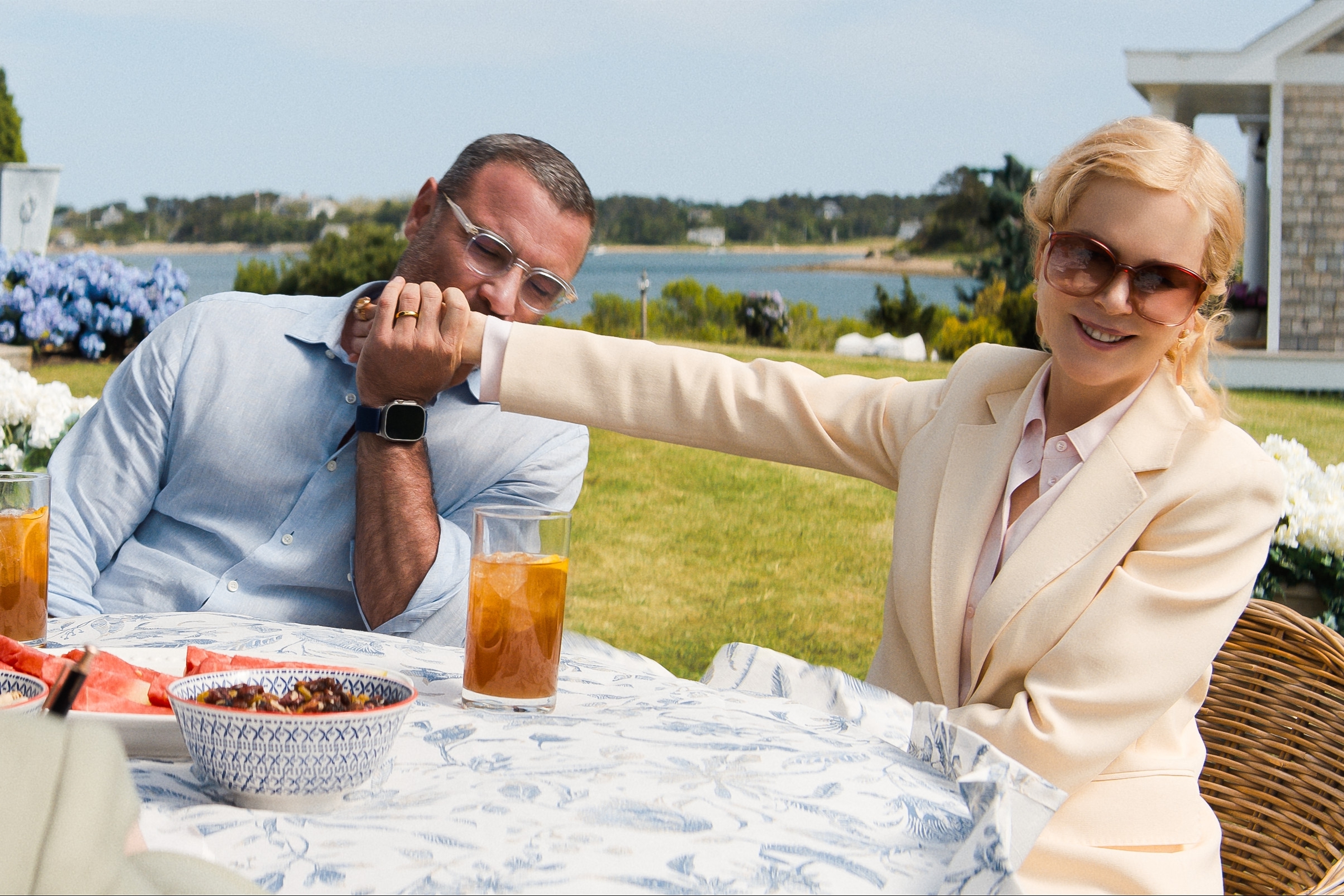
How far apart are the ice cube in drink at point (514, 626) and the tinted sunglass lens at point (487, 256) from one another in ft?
3.73

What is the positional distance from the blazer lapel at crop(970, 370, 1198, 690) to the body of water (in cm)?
125

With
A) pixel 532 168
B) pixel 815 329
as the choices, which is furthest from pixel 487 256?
pixel 815 329

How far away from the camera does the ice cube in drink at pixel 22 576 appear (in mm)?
1395

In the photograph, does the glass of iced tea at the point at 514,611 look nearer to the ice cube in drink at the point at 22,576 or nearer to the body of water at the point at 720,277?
the ice cube in drink at the point at 22,576

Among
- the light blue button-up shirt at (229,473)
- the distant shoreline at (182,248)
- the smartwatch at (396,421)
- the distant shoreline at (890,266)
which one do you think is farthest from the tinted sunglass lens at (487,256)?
the distant shoreline at (890,266)

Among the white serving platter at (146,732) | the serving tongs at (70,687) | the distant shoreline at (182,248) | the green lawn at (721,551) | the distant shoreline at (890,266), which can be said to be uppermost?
the distant shoreline at (182,248)

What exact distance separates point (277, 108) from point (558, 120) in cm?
1219

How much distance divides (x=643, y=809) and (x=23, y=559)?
88 cm

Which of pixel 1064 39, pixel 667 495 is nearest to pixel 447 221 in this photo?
pixel 667 495

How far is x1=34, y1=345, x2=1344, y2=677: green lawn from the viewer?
5.70m

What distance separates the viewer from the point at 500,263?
2.35 meters

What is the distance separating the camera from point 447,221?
2408mm

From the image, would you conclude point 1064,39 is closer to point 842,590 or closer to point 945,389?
point 842,590

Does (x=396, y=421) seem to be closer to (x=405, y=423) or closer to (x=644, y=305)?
(x=405, y=423)
